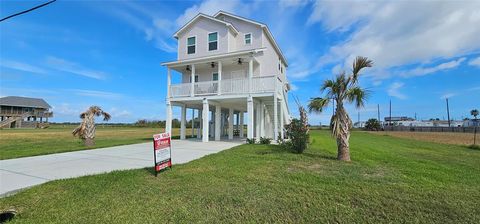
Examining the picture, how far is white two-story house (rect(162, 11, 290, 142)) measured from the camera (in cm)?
1445

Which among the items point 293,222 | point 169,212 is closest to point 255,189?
point 293,222

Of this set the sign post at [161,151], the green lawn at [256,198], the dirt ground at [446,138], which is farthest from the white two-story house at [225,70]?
the dirt ground at [446,138]

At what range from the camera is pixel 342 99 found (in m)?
8.16

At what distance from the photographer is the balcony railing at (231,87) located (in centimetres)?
1386

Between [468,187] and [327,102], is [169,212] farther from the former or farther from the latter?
[327,102]

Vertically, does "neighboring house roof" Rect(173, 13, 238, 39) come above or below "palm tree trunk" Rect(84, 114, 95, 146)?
above

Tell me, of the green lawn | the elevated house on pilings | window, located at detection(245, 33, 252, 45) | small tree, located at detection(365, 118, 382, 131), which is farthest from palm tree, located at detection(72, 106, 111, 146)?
small tree, located at detection(365, 118, 382, 131)

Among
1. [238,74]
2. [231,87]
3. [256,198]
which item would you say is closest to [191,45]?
[238,74]

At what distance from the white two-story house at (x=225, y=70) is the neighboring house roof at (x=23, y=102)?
56264 millimetres

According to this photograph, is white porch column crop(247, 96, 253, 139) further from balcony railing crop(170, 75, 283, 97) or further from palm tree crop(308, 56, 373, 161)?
palm tree crop(308, 56, 373, 161)

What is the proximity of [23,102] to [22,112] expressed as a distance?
2.68 metres

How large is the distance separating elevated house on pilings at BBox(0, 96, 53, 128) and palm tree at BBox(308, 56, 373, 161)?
61294mm

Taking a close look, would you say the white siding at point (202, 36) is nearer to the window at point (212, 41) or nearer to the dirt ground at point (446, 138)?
the window at point (212, 41)

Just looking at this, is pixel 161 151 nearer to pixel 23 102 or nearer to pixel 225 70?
pixel 225 70
